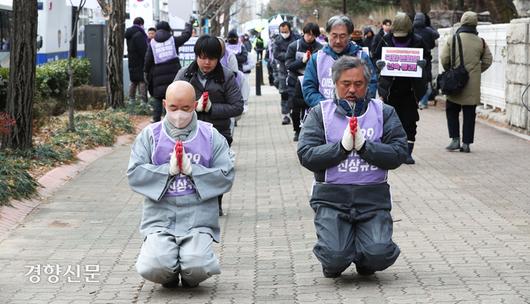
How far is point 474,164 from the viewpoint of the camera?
1451cm

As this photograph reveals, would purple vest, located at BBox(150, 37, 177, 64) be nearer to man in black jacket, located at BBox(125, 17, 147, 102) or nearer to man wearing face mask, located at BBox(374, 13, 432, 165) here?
man wearing face mask, located at BBox(374, 13, 432, 165)

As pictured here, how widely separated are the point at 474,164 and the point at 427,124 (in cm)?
670

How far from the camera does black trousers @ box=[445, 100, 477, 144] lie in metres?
15.7

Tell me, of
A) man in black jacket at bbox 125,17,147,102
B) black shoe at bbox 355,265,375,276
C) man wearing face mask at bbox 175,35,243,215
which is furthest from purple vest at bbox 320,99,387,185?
man in black jacket at bbox 125,17,147,102

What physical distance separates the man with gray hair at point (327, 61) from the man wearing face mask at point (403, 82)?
300cm

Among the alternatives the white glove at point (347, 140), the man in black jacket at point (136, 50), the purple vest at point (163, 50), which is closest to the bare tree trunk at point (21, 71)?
the purple vest at point (163, 50)

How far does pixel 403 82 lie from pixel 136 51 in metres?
10.3

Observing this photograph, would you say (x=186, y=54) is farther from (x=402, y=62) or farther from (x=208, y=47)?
(x=208, y=47)

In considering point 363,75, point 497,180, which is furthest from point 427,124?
point 363,75

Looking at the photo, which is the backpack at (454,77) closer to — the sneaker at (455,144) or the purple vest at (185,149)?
the sneaker at (455,144)

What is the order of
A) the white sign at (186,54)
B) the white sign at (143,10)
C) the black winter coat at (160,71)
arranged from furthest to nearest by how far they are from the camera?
1. the white sign at (143,10)
2. the white sign at (186,54)
3. the black winter coat at (160,71)

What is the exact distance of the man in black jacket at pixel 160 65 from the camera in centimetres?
1736

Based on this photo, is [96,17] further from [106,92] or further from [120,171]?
[120,171]

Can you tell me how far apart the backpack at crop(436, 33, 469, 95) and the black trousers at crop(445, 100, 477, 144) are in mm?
292
